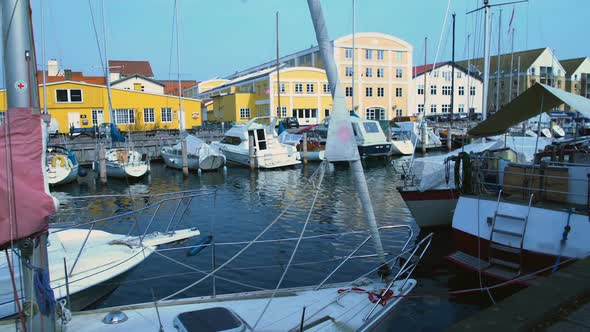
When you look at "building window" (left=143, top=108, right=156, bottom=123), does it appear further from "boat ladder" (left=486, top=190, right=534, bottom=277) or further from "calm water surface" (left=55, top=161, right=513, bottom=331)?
"boat ladder" (left=486, top=190, right=534, bottom=277)

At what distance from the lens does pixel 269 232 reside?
15344 millimetres

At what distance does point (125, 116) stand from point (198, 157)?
20222 mm

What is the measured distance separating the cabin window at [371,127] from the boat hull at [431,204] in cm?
2196

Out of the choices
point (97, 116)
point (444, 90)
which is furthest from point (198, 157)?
point (444, 90)

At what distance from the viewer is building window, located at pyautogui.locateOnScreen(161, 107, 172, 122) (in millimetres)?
49469

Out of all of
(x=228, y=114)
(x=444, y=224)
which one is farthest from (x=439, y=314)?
(x=228, y=114)

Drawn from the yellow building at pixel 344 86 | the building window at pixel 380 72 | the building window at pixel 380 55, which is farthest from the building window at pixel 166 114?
the building window at pixel 380 55

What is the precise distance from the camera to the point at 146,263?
477 inches

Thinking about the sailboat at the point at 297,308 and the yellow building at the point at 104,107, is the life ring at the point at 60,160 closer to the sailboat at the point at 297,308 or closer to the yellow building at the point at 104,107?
the yellow building at the point at 104,107

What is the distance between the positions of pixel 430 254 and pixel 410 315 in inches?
173

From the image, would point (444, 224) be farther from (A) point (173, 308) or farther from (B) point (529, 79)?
(B) point (529, 79)

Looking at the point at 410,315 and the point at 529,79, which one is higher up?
the point at 529,79

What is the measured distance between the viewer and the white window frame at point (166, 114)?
49344 millimetres

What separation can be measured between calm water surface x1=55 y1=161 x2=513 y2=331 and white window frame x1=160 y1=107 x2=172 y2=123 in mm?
20386
